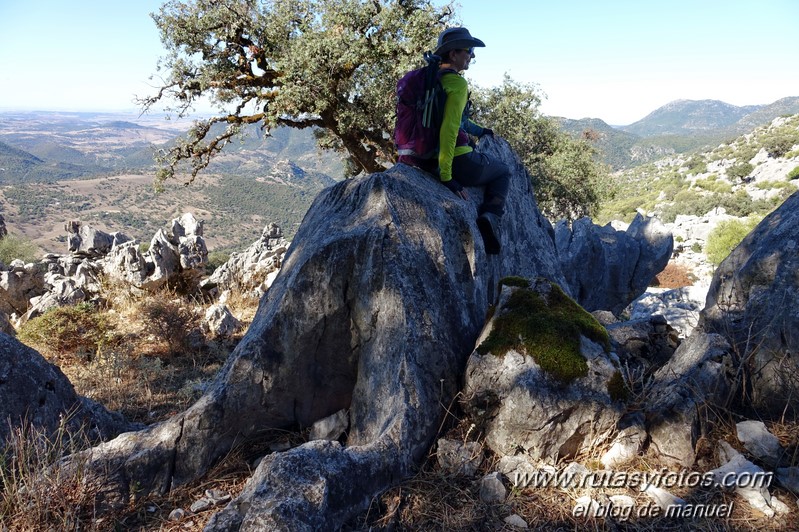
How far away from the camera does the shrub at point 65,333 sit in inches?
351

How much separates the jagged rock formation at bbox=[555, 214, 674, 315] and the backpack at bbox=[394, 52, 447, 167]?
10894 mm

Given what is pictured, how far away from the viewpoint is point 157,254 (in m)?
12.4

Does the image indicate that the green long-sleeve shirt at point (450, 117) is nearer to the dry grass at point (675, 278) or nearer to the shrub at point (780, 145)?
the dry grass at point (675, 278)

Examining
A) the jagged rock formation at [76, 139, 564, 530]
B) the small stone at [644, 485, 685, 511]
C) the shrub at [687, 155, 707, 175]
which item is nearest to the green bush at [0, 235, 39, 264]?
the jagged rock formation at [76, 139, 564, 530]

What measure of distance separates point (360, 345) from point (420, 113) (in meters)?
2.75

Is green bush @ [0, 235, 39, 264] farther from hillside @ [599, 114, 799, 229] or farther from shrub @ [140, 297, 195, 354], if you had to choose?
hillside @ [599, 114, 799, 229]

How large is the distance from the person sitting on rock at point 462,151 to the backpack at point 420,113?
127 mm

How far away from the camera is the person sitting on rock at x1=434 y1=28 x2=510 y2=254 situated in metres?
4.92

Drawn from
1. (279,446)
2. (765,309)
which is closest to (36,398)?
(279,446)

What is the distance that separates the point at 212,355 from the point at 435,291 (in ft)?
A: 21.2

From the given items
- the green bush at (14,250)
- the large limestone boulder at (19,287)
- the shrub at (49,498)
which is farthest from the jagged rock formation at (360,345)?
the green bush at (14,250)

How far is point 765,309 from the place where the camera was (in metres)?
4.39

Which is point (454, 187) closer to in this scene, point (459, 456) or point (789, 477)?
point (459, 456)

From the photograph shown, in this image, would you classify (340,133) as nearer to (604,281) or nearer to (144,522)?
(604,281)
